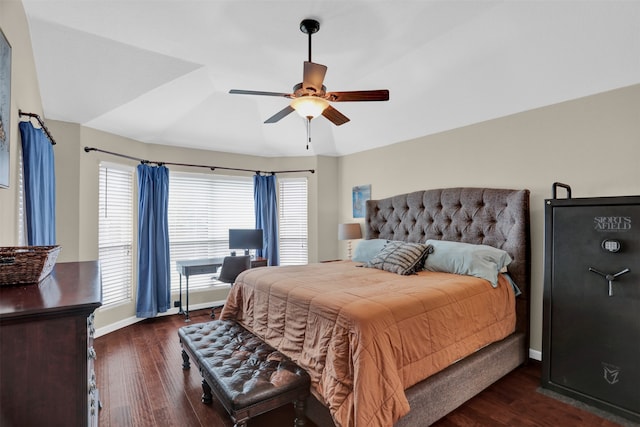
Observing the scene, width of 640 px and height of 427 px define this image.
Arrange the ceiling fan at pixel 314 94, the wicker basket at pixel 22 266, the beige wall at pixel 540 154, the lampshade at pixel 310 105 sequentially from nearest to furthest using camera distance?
the wicker basket at pixel 22 266 < the ceiling fan at pixel 314 94 < the lampshade at pixel 310 105 < the beige wall at pixel 540 154

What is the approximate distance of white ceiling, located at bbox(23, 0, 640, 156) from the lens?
7.55 ft

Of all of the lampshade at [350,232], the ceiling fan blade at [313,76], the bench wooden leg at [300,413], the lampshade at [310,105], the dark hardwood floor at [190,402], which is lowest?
the dark hardwood floor at [190,402]

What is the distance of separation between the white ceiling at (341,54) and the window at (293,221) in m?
1.88

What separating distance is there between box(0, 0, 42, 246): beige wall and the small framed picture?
388 centimetres

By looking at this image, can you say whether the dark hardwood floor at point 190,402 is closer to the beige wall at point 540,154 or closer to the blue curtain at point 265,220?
the beige wall at point 540,154

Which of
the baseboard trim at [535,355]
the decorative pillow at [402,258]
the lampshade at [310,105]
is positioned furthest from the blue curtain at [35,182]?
the baseboard trim at [535,355]

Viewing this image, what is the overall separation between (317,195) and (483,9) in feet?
11.1

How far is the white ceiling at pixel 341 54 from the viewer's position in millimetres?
2301

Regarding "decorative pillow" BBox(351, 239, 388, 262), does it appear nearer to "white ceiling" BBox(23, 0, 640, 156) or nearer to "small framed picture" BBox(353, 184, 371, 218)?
"small framed picture" BBox(353, 184, 371, 218)

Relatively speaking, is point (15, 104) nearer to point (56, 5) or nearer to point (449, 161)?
point (56, 5)

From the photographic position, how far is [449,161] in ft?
12.6

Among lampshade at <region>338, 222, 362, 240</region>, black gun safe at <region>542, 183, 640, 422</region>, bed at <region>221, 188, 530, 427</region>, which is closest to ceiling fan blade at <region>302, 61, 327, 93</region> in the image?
bed at <region>221, 188, 530, 427</region>

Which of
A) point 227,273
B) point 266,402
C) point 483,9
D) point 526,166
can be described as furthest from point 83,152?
point 526,166

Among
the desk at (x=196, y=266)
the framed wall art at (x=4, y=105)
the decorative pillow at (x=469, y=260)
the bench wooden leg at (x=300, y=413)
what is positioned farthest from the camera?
the desk at (x=196, y=266)
